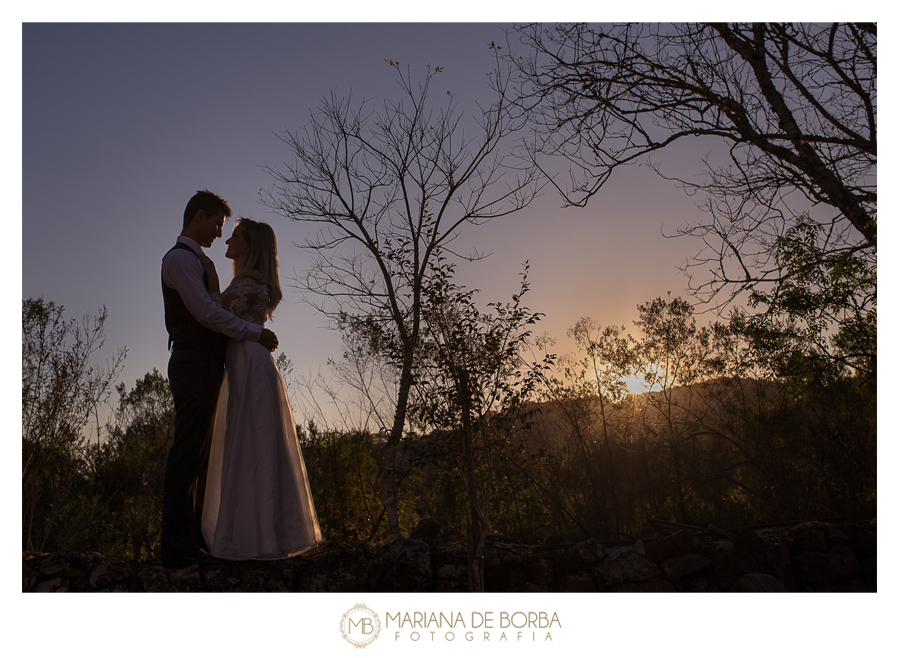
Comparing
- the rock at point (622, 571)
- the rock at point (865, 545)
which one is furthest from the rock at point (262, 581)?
the rock at point (865, 545)

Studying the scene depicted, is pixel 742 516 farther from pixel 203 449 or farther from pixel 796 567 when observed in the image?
pixel 203 449

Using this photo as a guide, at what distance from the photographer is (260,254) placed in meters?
2.75

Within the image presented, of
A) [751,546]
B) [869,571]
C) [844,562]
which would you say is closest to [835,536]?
[844,562]

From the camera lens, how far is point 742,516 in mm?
8008

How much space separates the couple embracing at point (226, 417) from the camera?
7.75ft

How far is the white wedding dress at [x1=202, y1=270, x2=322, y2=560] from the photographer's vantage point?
238cm

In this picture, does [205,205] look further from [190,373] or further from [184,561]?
[184,561]

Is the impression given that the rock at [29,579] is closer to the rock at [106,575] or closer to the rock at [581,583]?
the rock at [106,575]

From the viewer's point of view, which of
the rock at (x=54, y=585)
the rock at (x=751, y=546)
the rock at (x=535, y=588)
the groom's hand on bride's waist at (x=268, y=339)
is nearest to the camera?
the rock at (x=54, y=585)

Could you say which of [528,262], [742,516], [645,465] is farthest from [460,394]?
[742,516]

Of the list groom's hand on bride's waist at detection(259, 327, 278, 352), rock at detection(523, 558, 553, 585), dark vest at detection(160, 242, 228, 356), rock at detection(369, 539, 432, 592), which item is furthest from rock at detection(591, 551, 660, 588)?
dark vest at detection(160, 242, 228, 356)

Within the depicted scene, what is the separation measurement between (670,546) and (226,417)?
232 cm

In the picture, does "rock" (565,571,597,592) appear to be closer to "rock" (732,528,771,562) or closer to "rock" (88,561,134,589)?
"rock" (732,528,771,562)
